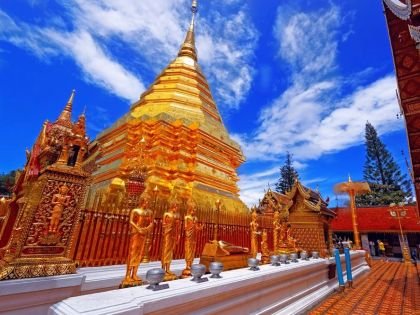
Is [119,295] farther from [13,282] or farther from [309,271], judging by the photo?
[309,271]

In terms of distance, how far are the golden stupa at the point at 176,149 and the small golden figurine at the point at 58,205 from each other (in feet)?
15.4

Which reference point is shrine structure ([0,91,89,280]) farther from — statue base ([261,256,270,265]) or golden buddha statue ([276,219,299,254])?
golden buddha statue ([276,219,299,254])

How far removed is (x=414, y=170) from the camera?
9102 mm

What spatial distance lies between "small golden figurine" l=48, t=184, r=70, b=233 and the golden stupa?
4.70 meters

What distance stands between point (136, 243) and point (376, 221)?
79.8 feet

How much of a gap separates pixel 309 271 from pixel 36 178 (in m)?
5.41

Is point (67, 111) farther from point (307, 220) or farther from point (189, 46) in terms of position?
point (189, 46)

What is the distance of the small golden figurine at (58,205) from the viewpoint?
112 inches

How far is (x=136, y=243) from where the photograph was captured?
8.70 ft

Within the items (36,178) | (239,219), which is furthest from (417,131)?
(36,178)

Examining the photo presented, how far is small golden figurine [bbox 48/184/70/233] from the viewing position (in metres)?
2.86

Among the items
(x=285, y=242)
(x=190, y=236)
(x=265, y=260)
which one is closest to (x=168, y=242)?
(x=190, y=236)

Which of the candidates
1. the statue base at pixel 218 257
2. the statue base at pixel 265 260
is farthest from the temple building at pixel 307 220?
the statue base at pixel 218 257

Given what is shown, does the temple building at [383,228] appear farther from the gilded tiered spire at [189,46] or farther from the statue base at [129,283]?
the statue base at [129,283]
